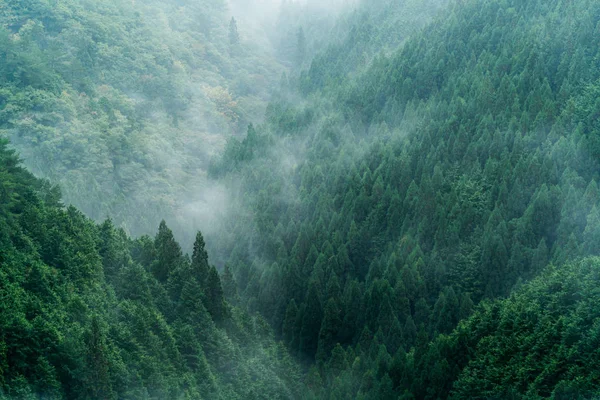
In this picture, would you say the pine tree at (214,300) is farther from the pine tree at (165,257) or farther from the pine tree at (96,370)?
the pine tree at (96,370)

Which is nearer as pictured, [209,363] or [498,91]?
[209,363]

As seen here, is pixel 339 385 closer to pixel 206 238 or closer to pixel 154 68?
pixel 206 238

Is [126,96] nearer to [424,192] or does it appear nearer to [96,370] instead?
[424,192]

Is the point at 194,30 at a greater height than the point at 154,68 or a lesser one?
greater

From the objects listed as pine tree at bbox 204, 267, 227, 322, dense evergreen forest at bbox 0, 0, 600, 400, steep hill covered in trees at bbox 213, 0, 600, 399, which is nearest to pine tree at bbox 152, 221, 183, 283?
dense evergreen forest at bbox 0, 0, 600, 400

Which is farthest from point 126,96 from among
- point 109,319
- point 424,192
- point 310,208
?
point 109,319

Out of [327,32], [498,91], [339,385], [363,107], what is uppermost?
[327,32]

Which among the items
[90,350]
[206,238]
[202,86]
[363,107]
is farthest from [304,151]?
[90,350]

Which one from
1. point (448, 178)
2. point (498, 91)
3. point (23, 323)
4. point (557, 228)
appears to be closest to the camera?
point (23, 323)

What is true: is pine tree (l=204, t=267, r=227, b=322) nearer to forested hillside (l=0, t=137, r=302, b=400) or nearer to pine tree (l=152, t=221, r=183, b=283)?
forested hillside (l=0, t=137, r=302, b=400)
